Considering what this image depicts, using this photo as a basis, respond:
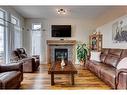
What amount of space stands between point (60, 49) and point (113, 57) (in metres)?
4.11

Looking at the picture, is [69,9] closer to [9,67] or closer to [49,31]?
[49,31]

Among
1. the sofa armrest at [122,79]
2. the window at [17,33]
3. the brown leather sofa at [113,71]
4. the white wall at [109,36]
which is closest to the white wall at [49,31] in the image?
the window at [17,33]

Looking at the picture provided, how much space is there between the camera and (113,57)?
5.31 meters

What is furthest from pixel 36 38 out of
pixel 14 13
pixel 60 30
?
pixel 14 13

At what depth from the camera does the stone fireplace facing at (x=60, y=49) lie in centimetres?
882

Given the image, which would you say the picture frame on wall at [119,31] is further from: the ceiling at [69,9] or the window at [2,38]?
the window at [2,38]

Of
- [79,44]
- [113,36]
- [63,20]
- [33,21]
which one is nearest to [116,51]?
[113,36]

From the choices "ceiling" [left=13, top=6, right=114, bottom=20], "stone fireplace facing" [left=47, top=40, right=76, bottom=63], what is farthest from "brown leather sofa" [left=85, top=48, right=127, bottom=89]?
"stone fireplace facing" [left=47, top=40, right=76, bottom=63]

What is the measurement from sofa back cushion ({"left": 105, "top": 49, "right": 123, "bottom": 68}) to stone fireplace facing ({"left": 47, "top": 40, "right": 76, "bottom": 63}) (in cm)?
328

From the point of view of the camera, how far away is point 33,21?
896cm

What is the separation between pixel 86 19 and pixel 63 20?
1.22 meters

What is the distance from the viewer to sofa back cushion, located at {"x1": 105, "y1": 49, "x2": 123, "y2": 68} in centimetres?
498

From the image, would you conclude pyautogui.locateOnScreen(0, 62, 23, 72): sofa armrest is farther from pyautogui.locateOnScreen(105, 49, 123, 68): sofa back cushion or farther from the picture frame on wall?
the picture frame on wall

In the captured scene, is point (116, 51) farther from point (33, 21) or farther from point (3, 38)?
point (33, 21)
